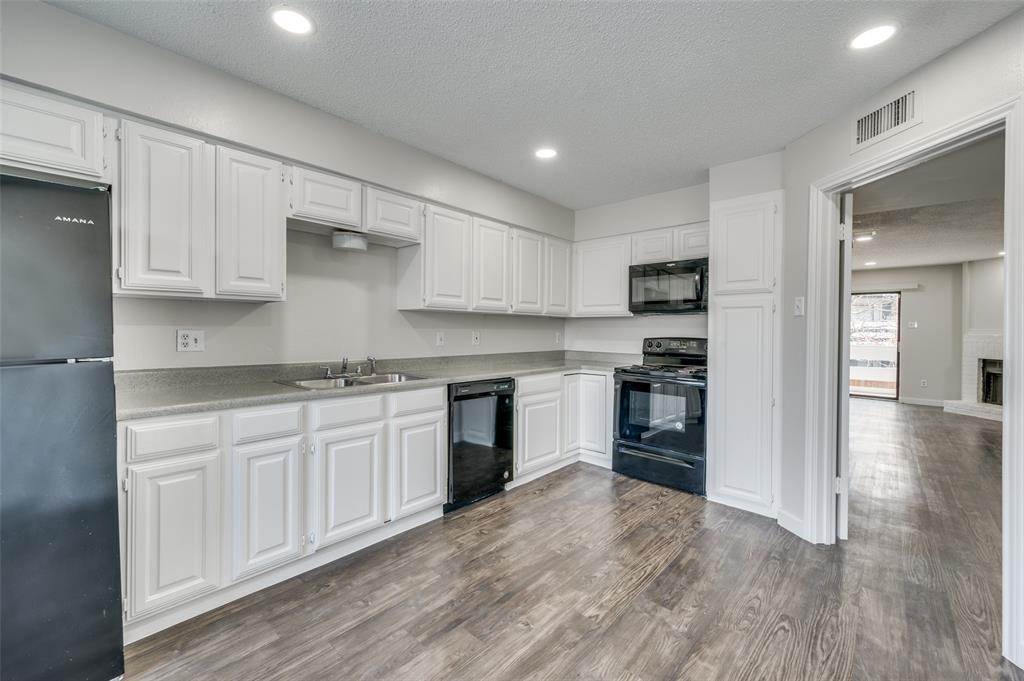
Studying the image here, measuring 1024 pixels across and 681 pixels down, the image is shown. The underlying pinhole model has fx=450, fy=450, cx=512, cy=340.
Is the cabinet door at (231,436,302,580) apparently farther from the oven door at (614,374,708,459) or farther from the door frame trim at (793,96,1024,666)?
the door frame trim at (793,96,1024,666)

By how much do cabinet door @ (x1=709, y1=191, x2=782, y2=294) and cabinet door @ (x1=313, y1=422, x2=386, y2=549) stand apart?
256cm

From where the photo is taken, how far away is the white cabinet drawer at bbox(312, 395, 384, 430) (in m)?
2.29

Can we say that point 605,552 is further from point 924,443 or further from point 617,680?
point 924,443

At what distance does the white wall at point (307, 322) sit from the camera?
2236 mm

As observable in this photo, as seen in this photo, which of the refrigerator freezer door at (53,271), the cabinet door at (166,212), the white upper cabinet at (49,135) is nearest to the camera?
the refrigerator freezer door at (53,271)

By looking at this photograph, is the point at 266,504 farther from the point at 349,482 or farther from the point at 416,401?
the point at 416,401

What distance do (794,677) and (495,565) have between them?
1.34 m

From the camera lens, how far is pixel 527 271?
3977mm

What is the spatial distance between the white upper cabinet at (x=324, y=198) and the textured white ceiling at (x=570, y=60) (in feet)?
1.24

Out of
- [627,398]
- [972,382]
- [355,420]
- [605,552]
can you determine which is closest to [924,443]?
[972,382]

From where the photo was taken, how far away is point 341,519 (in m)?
2.38

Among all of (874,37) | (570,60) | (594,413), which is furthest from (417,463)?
(874,37)

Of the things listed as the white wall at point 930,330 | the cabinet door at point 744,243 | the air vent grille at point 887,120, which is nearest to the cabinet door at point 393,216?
the cabinet door at point 744,243

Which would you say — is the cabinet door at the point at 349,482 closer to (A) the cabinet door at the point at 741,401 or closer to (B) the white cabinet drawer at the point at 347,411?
(B) the white cabinet drawer at the point at 347,411
